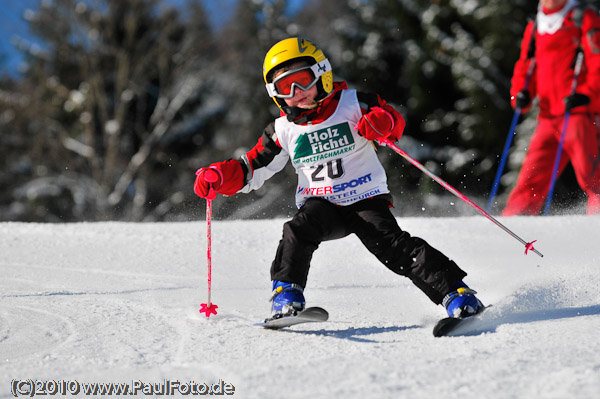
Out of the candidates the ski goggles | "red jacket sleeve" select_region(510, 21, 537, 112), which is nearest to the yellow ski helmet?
the ski goggles

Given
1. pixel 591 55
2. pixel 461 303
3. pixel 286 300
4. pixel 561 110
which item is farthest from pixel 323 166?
pixel 591 55

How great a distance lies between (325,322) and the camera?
116 inches

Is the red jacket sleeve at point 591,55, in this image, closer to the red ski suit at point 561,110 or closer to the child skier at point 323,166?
the red ski suit at point 561,110

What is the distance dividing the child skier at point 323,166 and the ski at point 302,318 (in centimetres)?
19

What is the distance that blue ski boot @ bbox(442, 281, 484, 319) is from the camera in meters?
2.69

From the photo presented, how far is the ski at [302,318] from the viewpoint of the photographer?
8.73 ft

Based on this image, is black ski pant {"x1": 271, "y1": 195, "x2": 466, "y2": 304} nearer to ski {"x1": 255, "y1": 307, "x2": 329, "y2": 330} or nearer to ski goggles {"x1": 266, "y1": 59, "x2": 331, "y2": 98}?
ski {"x1": 255, "y1": 307, "x2": 329, "y2": 330}

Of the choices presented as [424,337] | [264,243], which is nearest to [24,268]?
[264,243]

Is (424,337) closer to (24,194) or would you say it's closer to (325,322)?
(325,322)

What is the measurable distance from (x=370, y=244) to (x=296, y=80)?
2.80ft

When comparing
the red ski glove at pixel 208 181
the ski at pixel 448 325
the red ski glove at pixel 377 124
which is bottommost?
the ski at pixel 448 325

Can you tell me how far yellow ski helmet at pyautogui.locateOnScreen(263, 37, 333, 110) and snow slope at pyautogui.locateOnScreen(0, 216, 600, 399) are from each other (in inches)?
42.7

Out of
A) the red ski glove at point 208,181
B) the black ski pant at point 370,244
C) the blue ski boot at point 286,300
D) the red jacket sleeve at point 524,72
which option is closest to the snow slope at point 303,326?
the blue ski boot at point 286,300

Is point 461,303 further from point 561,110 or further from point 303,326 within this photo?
point 561,110
